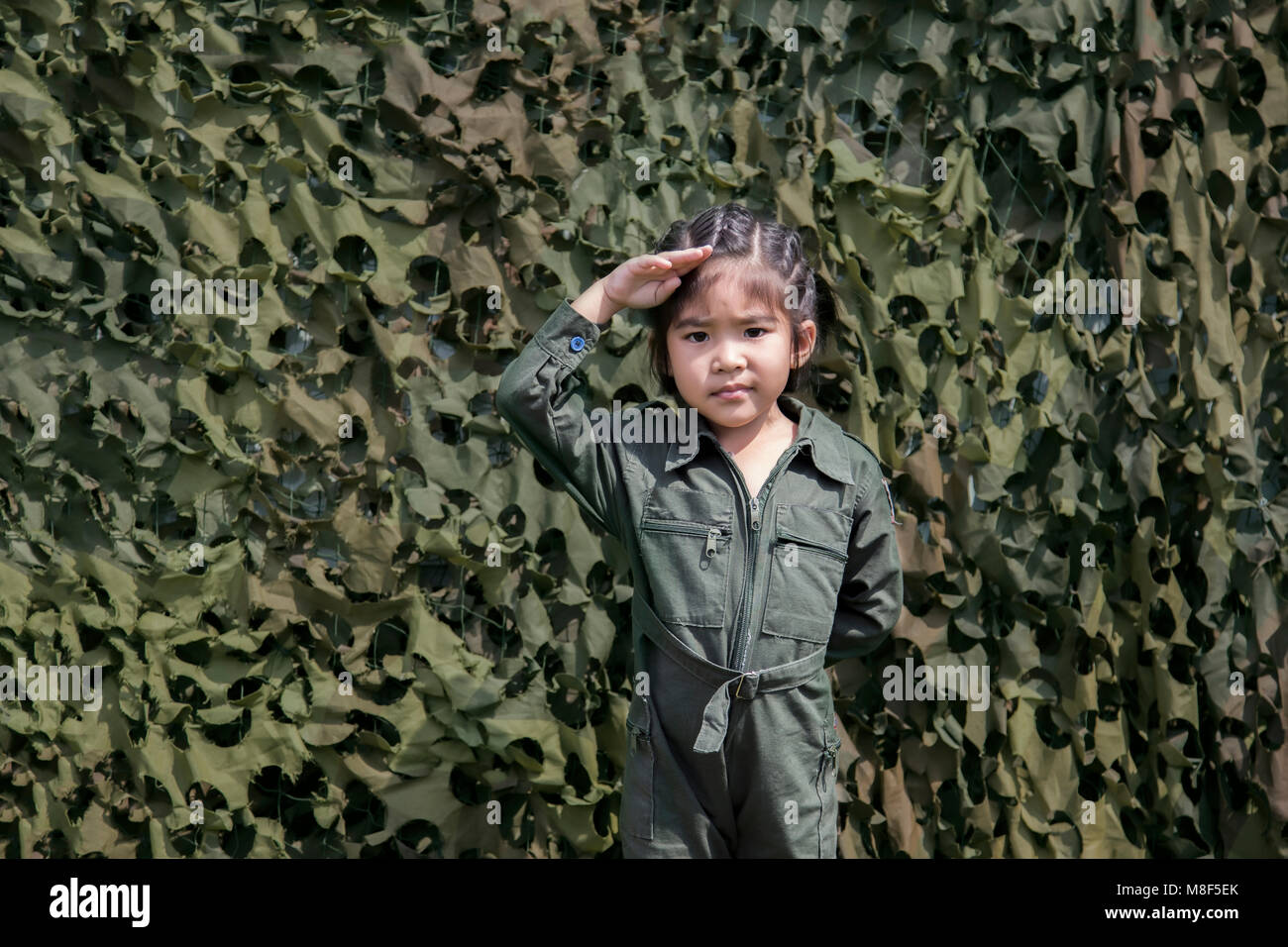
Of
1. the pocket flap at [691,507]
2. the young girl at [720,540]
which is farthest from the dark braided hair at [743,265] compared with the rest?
the pocket flap at [691,507]

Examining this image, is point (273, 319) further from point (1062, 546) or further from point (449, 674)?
point (1062, 546)

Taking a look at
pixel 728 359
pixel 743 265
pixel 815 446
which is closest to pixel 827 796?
pixel 815 446

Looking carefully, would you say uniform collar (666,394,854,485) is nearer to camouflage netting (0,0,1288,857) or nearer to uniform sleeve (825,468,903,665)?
uniform sleeve (825,468,903,665)

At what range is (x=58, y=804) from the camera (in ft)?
7.75

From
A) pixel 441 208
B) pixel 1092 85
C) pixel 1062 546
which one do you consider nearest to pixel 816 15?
pixel 1092 85

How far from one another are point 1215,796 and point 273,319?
2136 mm

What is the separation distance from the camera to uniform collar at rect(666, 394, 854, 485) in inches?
70.2

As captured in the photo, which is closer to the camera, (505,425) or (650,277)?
(650,277)

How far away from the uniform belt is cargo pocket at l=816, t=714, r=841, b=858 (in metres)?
0.11

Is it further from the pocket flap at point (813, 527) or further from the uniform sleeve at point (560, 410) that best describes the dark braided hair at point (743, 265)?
the pocket flap at point (813, 527)

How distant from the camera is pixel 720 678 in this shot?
170 centimetres

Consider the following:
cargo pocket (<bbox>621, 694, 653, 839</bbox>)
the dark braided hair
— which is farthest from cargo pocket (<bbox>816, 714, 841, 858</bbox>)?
the dark braided hair

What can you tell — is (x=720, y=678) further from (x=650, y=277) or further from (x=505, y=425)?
(x=505, y=425)

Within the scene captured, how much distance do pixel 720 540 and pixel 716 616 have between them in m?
0.11
